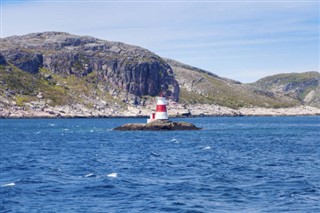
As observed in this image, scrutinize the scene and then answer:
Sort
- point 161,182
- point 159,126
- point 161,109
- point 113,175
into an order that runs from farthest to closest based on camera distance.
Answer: point 159,126, point 161,109, point 113,175, point 161,182

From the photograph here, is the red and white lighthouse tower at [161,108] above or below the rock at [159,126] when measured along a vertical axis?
above

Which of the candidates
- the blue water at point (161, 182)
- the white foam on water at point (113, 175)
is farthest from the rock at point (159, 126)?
the white foam on water at point (113, 175)

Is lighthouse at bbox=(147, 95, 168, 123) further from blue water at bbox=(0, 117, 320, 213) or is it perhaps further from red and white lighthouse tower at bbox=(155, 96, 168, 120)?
blue water at bbox=(0, 117, 320, 213)

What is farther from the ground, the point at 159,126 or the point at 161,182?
the point at 159,126

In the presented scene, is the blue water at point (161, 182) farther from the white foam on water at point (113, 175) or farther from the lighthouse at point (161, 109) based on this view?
the lighthouse at point (161, 109)

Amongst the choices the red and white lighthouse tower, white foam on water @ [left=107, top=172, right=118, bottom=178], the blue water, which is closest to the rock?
the red and white lighthouse tower

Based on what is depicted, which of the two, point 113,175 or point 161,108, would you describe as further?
point 161,108

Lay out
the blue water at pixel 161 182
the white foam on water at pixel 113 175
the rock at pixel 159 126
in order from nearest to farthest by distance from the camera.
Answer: the blue water at pixel 161 182
the white foam on water at pixel 113 175
the rock at pixel 159 126

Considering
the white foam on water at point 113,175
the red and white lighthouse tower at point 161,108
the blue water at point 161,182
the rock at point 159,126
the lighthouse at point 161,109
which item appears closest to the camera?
the blue water at point 161,182

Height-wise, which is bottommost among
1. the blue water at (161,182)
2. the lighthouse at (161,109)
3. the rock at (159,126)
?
the blue water at (161,182)

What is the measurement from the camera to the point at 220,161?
217ft

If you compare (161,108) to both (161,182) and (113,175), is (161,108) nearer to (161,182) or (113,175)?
(113,175)

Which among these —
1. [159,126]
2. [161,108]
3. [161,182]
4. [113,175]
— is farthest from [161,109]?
[161,182]

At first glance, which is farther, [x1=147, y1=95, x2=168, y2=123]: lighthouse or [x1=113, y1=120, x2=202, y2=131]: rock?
[x1=113, y1=120, x2=202, y2=131]: rock
